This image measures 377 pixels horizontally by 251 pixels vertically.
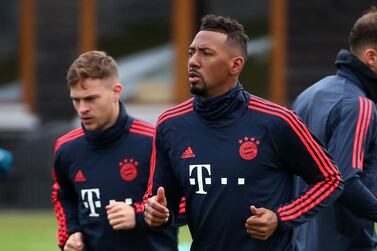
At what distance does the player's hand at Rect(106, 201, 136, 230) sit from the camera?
623 centimetres

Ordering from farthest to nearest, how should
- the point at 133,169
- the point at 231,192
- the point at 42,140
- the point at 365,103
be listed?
the point at 42,140 < the point at 133,169 < the point at 365,103 < the point at 231,192

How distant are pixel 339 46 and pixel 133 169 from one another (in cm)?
1024

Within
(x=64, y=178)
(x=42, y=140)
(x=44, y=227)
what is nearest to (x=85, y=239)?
(x=64, y=178)

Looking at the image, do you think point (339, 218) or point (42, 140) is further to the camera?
point (42, 140)

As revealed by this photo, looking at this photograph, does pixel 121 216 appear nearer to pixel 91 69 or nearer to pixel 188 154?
pixel 188 154

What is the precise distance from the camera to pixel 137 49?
16.8 metres

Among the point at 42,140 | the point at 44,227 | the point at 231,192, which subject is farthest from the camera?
the point at 42,140

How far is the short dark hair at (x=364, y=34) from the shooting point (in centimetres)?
623

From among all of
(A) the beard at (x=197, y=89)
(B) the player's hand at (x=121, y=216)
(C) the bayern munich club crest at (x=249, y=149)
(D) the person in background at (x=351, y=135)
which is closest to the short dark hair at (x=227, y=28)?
(A) the beard at (x=197, y=89)

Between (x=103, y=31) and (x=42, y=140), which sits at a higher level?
(x=103, y=31)

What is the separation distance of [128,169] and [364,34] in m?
1.51

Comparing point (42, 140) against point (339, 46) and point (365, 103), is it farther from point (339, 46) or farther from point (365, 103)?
point (365, 103)

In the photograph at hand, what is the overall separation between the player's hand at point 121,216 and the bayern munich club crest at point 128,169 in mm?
344

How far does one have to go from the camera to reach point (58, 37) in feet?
55.7
